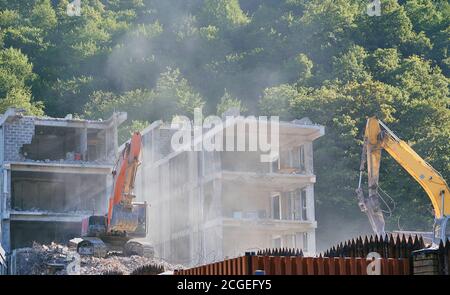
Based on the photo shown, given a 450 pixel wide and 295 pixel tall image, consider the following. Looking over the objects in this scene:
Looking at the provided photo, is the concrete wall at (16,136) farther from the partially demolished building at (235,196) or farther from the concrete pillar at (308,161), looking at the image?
the concrete pillar at (308,161)

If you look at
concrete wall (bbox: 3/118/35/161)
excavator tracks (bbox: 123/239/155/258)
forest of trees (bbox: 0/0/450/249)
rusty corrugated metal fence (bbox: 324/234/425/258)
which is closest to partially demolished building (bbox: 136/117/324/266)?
excavator tracks (bbox: 123/239/155/258)

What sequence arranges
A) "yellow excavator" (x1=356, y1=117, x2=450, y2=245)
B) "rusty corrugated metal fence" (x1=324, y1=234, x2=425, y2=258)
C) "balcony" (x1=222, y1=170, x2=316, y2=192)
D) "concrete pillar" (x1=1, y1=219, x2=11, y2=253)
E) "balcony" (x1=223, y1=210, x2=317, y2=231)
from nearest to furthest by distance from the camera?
"rusty corrugated metal fence" (x1=324, y1=234, x2=425, y2=258) → "yellow excavator" (x1=356, y1=117, x2=450, y2=245) → "balcony" (x1=223, y1=210, x2=317, y2=231) → "balcony" (x1=222, y1=170, x2=316, y2=192) → "concrete pillar" (x1=1, y1=219, x2=11, y2=253)

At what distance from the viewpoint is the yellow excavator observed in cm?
3862

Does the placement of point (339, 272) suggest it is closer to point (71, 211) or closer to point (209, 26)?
point (71, 211)

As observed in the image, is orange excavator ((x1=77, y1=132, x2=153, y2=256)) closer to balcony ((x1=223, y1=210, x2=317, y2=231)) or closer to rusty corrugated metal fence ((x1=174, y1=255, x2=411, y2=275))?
balcony ((x1=223, y1=210, x2=317, y2=231))

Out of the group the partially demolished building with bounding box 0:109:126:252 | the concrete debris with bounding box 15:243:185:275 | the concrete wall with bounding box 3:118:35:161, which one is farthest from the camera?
the concrete wall with bounding box 3:118:35:161

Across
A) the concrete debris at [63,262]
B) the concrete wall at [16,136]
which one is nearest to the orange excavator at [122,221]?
the concrete debris at [63,262]

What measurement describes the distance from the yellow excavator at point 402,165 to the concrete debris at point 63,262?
28.0 feet

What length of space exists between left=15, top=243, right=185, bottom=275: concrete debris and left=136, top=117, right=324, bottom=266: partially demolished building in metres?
→ 8.03

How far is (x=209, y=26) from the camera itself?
111 m

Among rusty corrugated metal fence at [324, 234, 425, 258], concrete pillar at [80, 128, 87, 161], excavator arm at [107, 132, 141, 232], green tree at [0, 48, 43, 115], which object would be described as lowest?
rusty corrugated metal fence at [324, 234, 425, 258]

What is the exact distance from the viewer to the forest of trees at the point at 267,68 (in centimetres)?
6888

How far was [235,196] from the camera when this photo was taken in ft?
184
